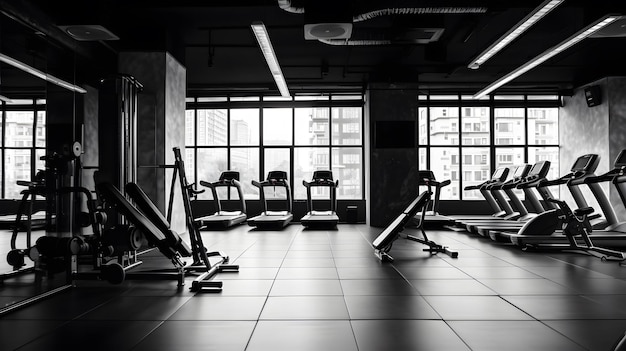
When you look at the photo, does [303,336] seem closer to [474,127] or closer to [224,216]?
[224,216]

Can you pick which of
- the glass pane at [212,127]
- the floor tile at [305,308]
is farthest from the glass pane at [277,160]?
the floor tile at [305,308]

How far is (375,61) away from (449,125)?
4.14m

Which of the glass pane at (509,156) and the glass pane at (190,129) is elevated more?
the glass pane at (190,129)

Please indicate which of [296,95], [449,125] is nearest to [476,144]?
[449,125]

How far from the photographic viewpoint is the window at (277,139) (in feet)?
42.5

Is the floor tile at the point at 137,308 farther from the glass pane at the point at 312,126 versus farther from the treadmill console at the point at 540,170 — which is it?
the glass pane at the point at 312,126

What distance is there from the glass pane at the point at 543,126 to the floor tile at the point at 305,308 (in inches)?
463

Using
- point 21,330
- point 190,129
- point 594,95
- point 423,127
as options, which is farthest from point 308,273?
point 594,95

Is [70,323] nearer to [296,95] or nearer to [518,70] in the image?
[518,70]

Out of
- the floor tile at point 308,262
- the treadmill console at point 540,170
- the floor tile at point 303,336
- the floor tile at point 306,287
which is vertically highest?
the treadmill console at point 540,170

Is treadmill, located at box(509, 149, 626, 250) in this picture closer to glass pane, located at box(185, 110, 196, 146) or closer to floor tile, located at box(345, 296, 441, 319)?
floor tile, located at box(345, 296, 441, 319)

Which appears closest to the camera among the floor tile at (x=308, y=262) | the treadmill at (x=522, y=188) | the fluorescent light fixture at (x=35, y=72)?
the fluorescent light fixture at (x=35, y=72)

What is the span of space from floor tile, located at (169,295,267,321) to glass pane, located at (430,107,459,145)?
1071cm

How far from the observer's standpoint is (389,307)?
3326 mm
